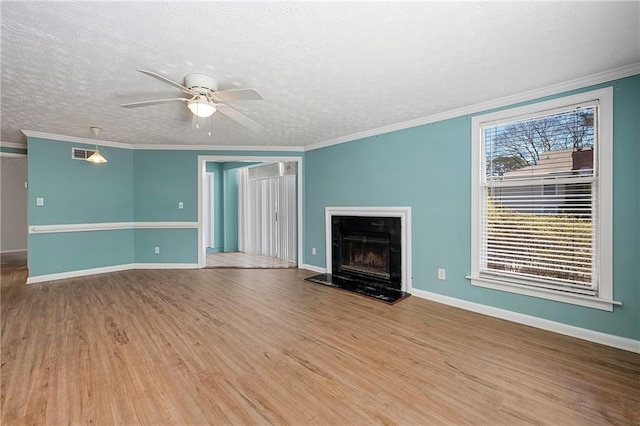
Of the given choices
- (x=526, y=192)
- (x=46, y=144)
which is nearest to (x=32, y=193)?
(x=46, y=144)

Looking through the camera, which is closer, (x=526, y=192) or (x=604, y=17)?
(x=604, y=17)

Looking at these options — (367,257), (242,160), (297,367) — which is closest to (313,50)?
(297,367)

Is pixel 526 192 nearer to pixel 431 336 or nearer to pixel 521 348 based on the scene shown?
pixel 521 348

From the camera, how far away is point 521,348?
238 centimetres

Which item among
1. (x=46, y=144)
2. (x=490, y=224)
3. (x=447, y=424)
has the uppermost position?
(x=46, y=144)

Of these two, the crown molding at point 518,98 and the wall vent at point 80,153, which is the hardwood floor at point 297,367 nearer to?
the crown molding at point 518,98

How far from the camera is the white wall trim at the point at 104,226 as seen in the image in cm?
448

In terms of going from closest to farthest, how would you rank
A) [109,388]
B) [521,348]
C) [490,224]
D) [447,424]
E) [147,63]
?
[447,424] < [109,388] < [147,63] < [521,348] < [490,224]

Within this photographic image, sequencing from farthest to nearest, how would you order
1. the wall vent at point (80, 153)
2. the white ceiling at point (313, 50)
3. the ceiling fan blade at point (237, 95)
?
1. the wall vent at point (80, 153)
2. the ceiling fan blade at point (237, 95)
3. the white ceiling at point (313, 50)

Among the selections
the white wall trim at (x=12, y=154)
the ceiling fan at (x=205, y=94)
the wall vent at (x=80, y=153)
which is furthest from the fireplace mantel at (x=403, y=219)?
the white wall trim at (x=12, y=154)

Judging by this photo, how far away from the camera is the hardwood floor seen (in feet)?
5.47

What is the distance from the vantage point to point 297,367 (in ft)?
6.95

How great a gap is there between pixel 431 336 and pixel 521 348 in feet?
2.31

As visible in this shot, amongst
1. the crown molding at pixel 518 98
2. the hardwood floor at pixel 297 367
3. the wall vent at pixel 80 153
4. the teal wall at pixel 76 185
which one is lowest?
the hardwood floor at pixel 297 367
